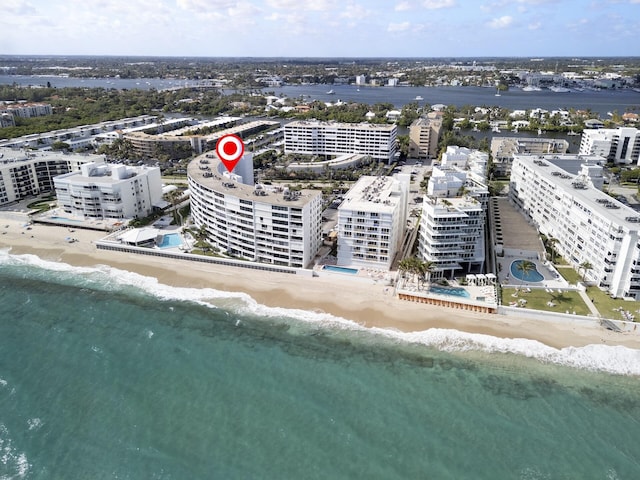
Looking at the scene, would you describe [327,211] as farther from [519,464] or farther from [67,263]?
[519,464]

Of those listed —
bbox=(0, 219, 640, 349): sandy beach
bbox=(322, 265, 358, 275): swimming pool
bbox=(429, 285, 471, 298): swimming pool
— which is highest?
bbox=(322, 265, 358, 275): swimming pool

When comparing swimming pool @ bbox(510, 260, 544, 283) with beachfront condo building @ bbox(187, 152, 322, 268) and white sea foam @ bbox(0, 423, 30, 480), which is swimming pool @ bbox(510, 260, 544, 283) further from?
white sea foam @ bbox(0, 423, 30, 480)

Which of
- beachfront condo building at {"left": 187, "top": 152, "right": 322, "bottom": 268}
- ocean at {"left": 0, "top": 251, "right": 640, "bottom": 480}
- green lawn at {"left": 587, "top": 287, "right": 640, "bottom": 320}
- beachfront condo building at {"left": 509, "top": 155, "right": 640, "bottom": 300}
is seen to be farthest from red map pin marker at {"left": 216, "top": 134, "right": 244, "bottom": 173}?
green lawn at {"left": 587, "top": 287, "right": 640, "bottom": 320}

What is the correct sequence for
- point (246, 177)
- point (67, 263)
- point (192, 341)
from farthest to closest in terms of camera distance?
point (246, 177) < point (67, 263) < point (192, 341)

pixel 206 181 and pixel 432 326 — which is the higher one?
pixel 206 181

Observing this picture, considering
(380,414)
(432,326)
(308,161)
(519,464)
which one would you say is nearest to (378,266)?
(432,326)

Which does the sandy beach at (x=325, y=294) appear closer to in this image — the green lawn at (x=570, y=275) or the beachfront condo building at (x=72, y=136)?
the green lawn at (x=570, y=275)
